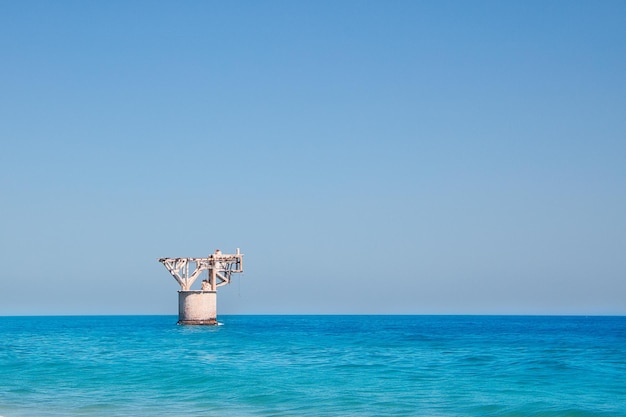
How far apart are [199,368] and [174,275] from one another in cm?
2753

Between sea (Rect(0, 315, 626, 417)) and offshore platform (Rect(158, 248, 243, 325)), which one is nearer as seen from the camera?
sea (Rect(0, 315, 626, 417))

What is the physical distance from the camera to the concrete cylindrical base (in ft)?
184

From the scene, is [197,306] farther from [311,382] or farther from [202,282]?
[311,382]

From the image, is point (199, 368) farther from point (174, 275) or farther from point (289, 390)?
point (174, 275)

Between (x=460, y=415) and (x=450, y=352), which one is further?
(x=450, y=352)

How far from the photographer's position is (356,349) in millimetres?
40875

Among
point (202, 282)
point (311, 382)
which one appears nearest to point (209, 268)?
point (202, 282)

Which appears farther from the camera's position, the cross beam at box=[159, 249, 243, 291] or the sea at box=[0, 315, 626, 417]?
the cross beam at box=[159, 249, 243, 291]

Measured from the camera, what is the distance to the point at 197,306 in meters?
56.3

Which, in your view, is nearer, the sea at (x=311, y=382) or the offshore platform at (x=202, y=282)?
the sea at (x=311, y=382)

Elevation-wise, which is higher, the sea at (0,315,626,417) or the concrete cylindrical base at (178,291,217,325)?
the concrete cylindrical base at (178,291,217,325)

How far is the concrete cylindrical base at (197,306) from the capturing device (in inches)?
2212

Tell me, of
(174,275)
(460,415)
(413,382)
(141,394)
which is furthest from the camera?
(174,275)

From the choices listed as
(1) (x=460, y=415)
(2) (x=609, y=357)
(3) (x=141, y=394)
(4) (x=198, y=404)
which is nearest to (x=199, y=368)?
(3) (x=141, y=394)
